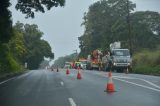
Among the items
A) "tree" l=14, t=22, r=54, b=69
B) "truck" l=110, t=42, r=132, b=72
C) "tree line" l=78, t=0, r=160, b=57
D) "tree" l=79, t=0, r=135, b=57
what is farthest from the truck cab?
"tree" l=14, t=22, r=54, b=69

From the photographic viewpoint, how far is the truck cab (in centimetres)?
5253

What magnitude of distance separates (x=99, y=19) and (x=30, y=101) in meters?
96.2

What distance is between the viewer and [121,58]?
52625 millimetres

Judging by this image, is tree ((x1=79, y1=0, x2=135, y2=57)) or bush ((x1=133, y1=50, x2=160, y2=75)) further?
tree ((x1=79, y1=0, x2=135, y2=57))

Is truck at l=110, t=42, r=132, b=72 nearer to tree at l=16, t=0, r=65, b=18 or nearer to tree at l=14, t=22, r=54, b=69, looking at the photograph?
tree at l=16, t=0, r=65, b=18

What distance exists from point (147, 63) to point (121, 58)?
16.6ft

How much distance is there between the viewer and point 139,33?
89.9 meters

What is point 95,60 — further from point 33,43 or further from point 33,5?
point 33,43

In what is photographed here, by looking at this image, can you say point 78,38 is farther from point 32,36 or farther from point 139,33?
point 139,33

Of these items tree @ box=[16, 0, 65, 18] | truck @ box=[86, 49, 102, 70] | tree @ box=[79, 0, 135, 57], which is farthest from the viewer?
tree @ box=[79, 0, 135, 57]

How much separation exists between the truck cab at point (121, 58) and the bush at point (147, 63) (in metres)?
1.51

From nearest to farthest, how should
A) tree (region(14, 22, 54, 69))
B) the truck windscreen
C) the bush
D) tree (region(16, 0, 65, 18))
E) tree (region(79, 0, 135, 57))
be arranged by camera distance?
1. tree (region(16, 0, 65, 18))
2. the bush
3. the truck windscreen
4. tree (region(79, 0, 135, 57))
5. tree (region(14, 22, 54, 69))

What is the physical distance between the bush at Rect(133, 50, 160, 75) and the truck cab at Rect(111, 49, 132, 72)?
4.94 ft

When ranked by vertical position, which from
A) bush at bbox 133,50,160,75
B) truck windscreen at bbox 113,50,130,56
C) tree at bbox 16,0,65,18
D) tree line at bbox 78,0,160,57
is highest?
tree line at bbox 78,0,160,57
